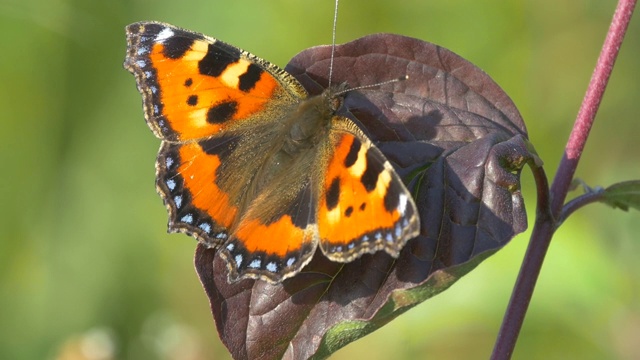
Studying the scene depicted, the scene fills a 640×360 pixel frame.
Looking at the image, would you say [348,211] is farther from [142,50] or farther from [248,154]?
[142,50]

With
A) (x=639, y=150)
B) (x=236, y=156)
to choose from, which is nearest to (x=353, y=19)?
(x=639, y=150)

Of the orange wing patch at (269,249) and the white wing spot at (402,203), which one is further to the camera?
the orange wing patch at (269,249)

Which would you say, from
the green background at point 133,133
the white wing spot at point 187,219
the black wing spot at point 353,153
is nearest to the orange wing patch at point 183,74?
the white wing spot at point 187,219

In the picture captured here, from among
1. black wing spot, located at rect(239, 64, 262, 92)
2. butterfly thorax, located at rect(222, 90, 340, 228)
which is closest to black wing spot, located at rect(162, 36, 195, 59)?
black wing spot, located at rect(239, 64, 262, 92)

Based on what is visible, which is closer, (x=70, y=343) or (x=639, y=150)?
(x=70, y=343)

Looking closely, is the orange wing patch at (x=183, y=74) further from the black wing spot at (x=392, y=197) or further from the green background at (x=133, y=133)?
the green background at (x=133, y=133)

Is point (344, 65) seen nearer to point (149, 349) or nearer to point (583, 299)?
point (583, 299)
